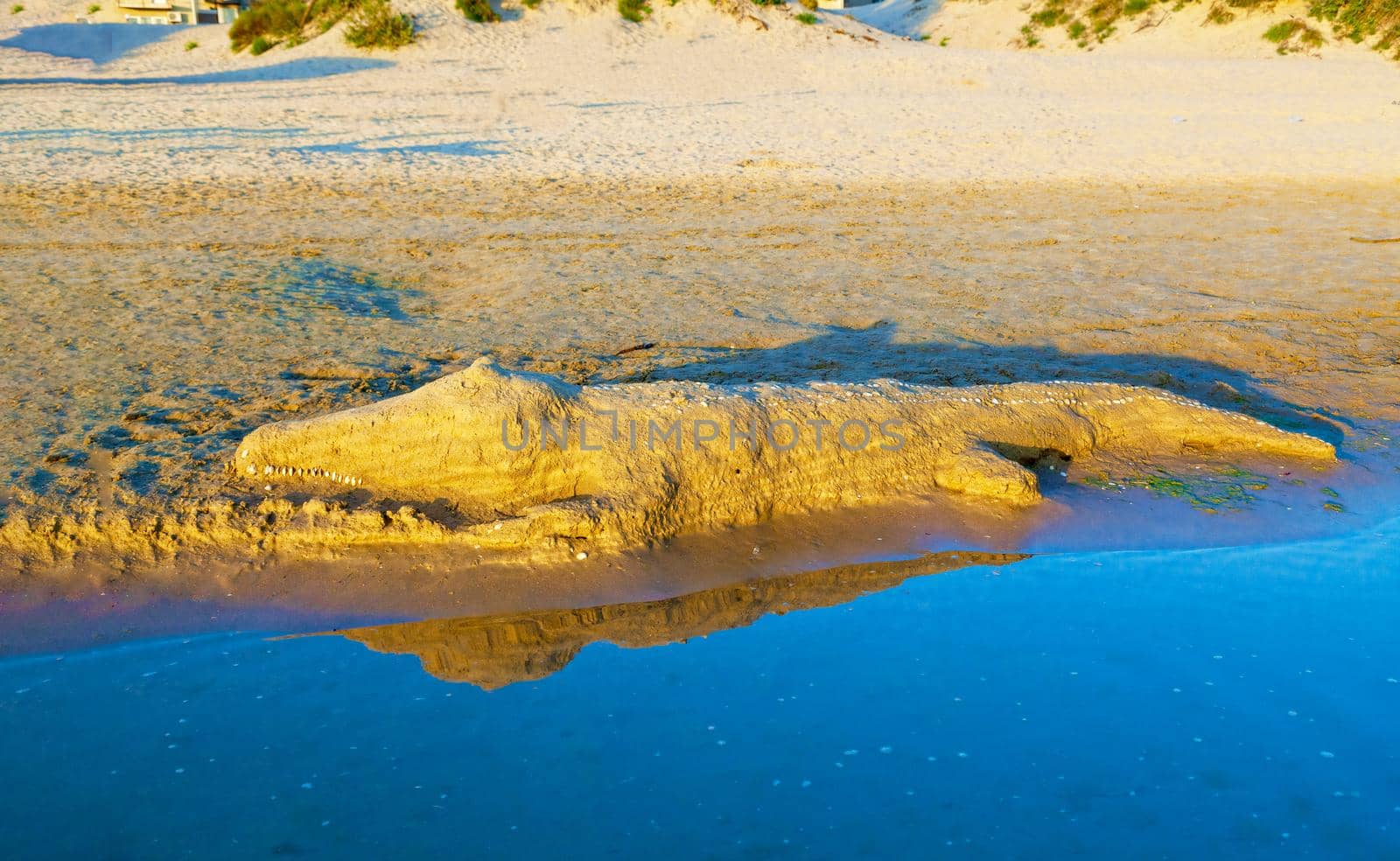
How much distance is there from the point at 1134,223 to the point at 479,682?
356 inches

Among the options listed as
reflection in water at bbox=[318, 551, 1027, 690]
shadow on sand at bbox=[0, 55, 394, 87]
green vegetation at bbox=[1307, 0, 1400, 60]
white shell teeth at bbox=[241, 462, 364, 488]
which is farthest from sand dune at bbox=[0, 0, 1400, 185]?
reflection in water at bbox=[318, 551, 1027, 690]

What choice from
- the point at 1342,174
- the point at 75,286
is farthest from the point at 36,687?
the point at 1342,174

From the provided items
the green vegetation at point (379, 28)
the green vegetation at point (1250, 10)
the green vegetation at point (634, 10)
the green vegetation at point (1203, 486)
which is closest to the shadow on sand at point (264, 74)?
the green vegetation at point (379, 28)

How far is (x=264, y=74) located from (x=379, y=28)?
2.26m

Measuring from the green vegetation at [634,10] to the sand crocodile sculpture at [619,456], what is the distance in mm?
17142

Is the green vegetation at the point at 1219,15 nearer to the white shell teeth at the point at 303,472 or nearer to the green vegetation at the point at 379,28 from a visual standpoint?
the green vegetation at the point at 379,28

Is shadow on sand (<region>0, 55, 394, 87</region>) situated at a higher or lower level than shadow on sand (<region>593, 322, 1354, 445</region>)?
higher

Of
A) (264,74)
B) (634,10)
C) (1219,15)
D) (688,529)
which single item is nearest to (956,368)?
(688,529)

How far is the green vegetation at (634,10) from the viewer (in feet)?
67.8

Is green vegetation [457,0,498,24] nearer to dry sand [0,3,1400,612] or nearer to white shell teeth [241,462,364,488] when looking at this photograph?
dry sand [0,3,1400,612]

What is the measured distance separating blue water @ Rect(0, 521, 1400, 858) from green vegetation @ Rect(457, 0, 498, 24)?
18313mm

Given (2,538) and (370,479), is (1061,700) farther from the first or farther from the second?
(2,538)

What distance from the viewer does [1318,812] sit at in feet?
10.6

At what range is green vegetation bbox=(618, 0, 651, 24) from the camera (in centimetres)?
2067
